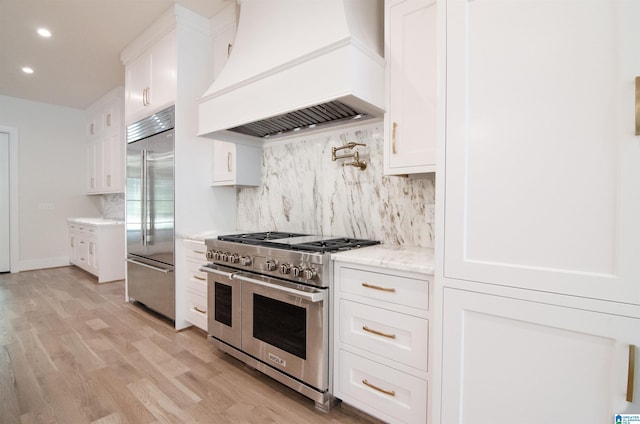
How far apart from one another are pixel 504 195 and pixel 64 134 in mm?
7280

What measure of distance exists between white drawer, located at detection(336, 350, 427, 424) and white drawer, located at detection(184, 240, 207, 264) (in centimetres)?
157

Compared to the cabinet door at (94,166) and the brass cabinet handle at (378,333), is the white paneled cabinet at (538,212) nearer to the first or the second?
the brass cabinet handle at (378,333)

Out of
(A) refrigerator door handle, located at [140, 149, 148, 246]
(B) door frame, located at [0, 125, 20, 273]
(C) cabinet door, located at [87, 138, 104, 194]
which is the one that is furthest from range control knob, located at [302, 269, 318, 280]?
(B) door frame, located at [0, 125, 20, 273]

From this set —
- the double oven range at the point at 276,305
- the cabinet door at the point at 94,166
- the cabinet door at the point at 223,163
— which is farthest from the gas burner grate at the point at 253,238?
the cabinet door at the point at 94,166

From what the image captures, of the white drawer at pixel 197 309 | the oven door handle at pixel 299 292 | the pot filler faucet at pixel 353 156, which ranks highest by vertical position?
the pot filler faucet at pixel 353 156

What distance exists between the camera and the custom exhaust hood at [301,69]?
1.74m

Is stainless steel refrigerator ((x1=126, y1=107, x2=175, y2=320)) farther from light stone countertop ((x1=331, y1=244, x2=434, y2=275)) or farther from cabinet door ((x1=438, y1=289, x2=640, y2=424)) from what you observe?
cabinet door ((x1=438, y1=289, x2=640, y2=424))

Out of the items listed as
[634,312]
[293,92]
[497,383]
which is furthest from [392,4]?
[497,383]

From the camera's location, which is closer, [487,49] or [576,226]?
[576,226]

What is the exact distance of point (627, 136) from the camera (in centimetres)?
92

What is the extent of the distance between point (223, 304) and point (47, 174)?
17.8 ft

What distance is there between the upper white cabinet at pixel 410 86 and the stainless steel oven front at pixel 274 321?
35.7 inches

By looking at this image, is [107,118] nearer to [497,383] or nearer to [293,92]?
[293,92]

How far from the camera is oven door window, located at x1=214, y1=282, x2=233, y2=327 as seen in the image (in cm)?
235
